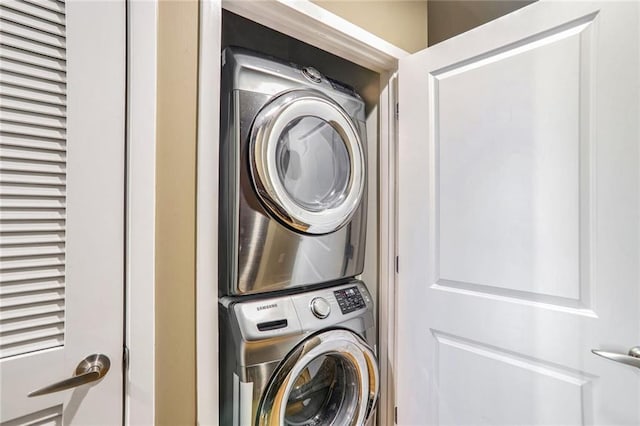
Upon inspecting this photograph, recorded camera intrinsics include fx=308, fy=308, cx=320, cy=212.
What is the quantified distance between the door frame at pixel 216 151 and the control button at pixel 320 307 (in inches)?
15.0

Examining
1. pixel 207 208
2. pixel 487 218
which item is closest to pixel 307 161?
pixel 207 208

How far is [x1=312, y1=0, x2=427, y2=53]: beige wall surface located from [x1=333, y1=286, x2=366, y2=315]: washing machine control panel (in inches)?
45.0

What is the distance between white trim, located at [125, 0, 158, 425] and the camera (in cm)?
82

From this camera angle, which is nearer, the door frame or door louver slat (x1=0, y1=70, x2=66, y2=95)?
door louver slat (x1=0, y1=70, x2=66, y2=95)

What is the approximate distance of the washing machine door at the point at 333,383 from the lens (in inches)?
46.9

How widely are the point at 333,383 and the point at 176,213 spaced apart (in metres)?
1.06

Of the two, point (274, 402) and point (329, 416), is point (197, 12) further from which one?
point (329, 416)

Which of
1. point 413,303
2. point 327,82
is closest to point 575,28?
point 327,82

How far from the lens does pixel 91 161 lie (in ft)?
2.55

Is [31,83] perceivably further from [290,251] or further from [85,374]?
[290,251]

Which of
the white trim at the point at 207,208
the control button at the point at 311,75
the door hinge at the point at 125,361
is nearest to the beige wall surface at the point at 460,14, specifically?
the control button at the point at 311,75

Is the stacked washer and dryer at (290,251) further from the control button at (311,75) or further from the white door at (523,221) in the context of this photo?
the white door at (523,221)

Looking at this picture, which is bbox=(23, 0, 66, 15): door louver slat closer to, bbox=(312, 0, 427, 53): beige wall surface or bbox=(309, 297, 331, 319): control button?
bbox=(312, 0, 427, 53): beige wall surface

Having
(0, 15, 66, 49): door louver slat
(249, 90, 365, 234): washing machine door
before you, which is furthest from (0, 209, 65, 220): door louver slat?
(249, 90, 365, 234): washing machine door
